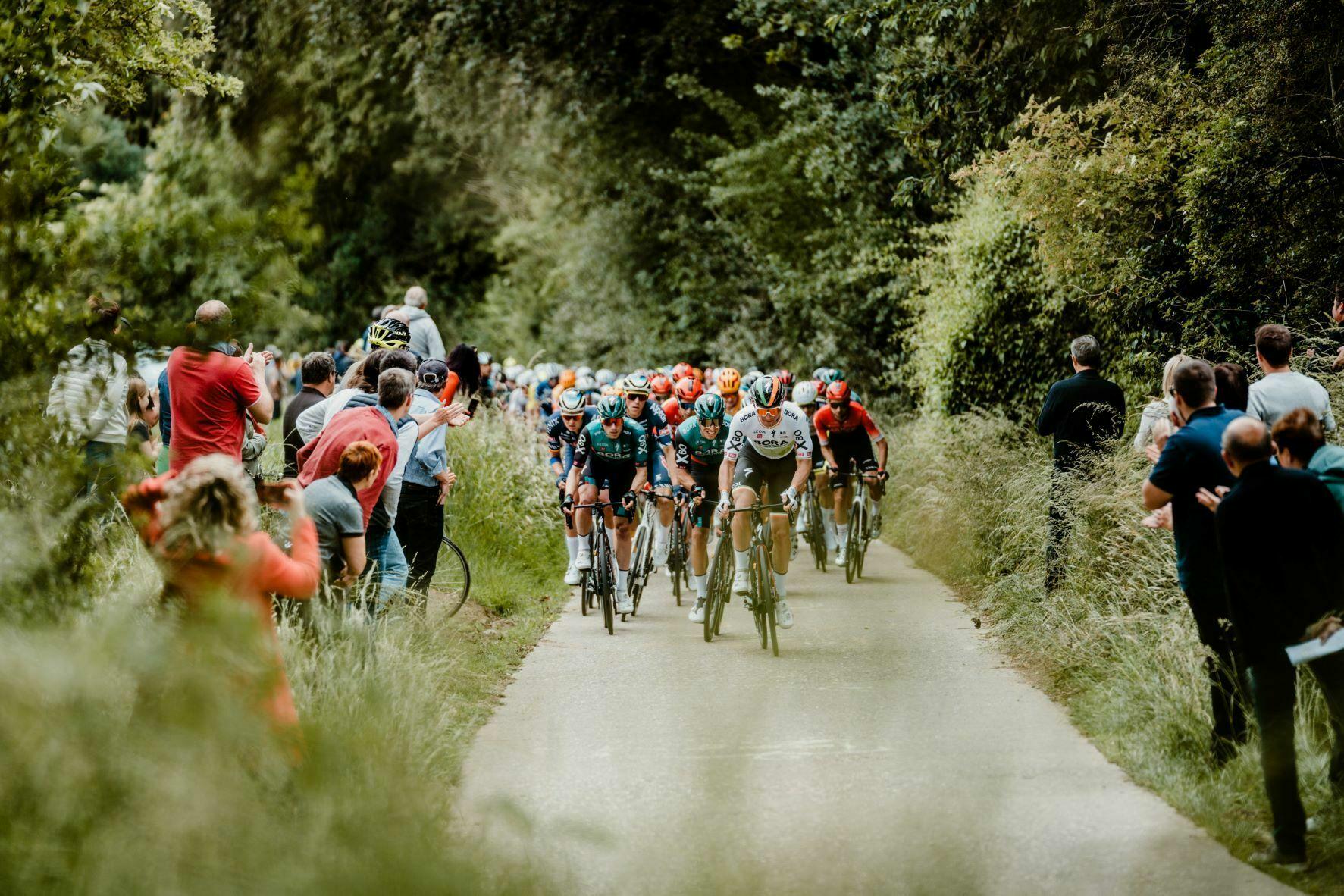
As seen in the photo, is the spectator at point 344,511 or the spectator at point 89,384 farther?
the spectator at point 344,511

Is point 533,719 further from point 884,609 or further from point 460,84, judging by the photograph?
point 460,84

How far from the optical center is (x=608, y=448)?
12.4 metres

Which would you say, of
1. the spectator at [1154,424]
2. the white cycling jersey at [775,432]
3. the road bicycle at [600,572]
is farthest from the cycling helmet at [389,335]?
the spectator at [1154,424]

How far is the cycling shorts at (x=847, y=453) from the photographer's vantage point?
1533cm

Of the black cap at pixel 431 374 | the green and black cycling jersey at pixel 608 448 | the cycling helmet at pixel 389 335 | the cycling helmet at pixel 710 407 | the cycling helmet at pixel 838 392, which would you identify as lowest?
the green and black cycling jersey at pixel 608 448

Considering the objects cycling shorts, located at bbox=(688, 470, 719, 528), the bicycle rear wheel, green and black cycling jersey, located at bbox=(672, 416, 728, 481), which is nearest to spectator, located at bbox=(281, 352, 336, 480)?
the bicycle rear wheel

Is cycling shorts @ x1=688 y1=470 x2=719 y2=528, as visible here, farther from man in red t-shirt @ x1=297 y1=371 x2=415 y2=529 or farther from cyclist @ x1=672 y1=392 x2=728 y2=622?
man in red t-shirt @ x1=297 y1=371 x2=415 y2=529

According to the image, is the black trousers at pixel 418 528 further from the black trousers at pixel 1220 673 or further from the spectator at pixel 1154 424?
the black trousers at pixel 1220 673

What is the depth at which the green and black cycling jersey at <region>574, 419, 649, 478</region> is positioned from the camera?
12398 millimetres

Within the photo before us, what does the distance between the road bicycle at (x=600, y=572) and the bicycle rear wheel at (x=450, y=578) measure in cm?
104

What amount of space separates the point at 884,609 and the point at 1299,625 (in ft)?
22.7

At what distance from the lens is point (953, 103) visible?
599 inches

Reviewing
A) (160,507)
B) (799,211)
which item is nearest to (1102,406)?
(160,507)

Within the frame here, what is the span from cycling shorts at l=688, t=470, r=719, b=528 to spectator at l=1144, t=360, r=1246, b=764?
18.6ft
